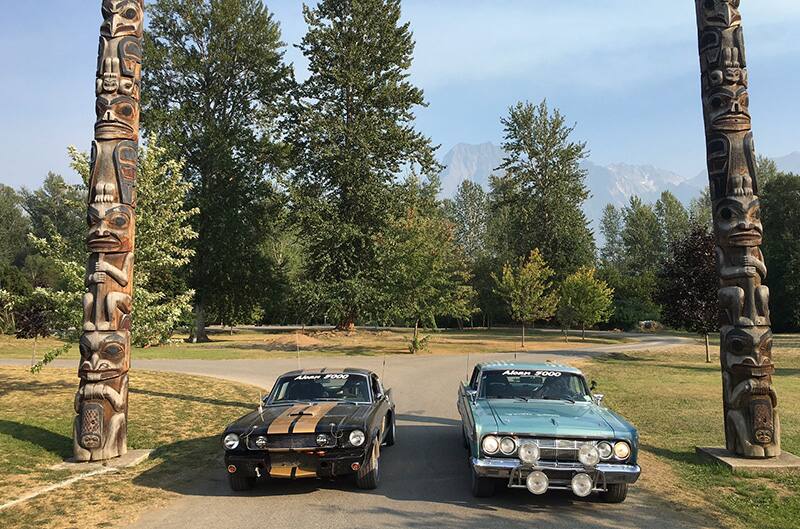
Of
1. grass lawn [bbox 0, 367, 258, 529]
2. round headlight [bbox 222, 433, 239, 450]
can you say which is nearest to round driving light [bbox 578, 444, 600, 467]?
round headlight [bbox 222, 433, 239, 450]

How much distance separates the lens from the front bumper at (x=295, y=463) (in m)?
6.89

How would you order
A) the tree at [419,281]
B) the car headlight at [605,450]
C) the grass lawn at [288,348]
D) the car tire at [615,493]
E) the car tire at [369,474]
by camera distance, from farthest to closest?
the tree at [419,281] < the grass lawn at [288,348] < the car tire at [369,474] < the car tire at [615,493] < the car headlight at [605,450]

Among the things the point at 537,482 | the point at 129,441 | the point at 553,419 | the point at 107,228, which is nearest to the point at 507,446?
the point at 537,482

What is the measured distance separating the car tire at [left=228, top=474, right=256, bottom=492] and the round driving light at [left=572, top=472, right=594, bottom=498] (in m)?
3.84

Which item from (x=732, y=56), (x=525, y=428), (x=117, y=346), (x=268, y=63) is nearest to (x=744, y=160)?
(x=732, y=56)

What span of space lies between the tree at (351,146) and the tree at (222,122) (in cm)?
318

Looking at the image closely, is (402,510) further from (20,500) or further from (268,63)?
(268,63)

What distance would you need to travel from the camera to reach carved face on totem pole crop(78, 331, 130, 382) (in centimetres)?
917

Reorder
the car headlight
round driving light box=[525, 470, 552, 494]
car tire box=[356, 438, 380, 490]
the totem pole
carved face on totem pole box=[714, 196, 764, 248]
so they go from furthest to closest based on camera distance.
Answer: carved face on totem pole box=[714, 196, 764, 248], the totem pole, car tire box=[356, 438, 380, 490], the car headlight, round driving light box=[525, 470, 552, 494]

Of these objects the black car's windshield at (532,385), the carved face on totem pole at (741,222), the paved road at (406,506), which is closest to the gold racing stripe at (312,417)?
the paved road at (406,506)

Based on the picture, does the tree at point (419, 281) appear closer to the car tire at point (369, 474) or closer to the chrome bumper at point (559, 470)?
the car tire at point (369, 474)

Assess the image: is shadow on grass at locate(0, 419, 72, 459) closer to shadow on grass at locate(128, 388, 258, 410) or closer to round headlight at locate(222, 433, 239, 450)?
round headlight at locate(222, 433, 239, 450)

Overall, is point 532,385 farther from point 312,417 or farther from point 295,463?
point 295,463

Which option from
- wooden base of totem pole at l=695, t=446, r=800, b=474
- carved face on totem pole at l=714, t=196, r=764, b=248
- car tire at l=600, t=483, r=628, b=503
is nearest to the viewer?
car tire at l=600, t=483, r=628, b=503
